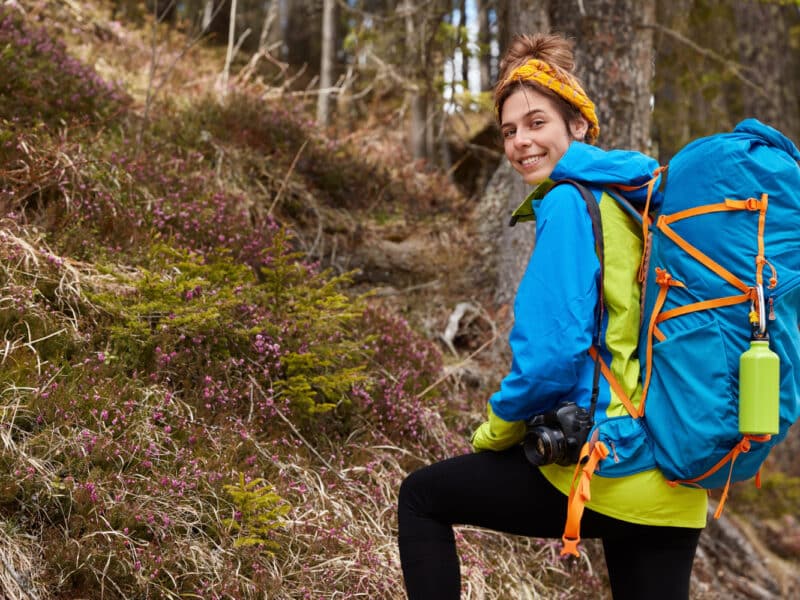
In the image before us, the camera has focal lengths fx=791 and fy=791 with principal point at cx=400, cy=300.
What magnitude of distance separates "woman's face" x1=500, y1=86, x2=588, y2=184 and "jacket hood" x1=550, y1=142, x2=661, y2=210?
0.23m

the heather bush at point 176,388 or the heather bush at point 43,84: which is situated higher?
the heather bush at point 43,84

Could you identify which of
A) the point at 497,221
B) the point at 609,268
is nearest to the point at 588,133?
the point at 609,268

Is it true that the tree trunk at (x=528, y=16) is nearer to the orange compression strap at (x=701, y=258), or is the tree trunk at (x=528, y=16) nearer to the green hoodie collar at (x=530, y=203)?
the green hoodie collar at (x=530, y=203)

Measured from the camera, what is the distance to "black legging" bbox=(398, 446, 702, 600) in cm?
246

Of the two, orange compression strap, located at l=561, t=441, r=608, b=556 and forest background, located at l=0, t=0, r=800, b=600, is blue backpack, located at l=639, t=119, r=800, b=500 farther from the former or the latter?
forest background, located at l=0, t=0, r=800, b=600

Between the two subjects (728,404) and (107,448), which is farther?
(107,448)

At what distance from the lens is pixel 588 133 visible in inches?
120

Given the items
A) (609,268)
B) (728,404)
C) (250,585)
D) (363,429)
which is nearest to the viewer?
(728,404)

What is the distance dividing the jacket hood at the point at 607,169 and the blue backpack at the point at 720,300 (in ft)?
0.56

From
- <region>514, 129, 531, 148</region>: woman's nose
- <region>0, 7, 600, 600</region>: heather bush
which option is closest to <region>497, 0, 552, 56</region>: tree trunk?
<region>0, 7, 600, 600</region>: heather bush

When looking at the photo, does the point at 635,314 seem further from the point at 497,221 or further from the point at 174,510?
the point at 497,221

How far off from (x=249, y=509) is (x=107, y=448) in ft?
2.19

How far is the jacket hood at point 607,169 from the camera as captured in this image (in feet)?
8.08

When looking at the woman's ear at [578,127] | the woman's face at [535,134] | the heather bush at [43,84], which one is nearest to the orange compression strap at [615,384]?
the woman's face at [535,134]
